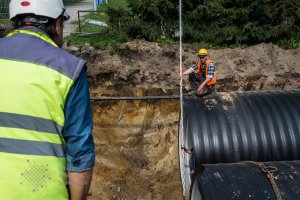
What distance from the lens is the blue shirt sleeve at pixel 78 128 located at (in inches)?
74.6

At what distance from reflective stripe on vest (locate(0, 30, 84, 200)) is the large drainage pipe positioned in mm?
4543

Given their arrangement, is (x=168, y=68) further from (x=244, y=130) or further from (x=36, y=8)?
(x=36, y=8)

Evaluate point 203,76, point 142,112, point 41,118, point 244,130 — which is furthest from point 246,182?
point 142,112

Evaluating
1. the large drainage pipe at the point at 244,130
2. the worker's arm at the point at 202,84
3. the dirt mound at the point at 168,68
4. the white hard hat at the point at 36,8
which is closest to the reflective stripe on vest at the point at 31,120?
the white hard hat at the point at 36,8

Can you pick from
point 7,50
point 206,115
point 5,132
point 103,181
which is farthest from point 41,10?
point 103,181

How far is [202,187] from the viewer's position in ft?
14.0

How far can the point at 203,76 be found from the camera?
Result: 862cm

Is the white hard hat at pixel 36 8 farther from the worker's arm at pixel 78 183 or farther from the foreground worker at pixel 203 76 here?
the foreground worker at pixel 203 76

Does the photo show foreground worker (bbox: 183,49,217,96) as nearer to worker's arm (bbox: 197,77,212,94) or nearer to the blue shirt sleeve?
worker's arm (bbox: 197,77,212,94)

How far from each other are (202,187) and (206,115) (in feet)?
7.83

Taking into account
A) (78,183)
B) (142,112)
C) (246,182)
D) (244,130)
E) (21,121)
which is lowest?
(142,112)

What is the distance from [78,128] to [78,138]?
5 centimetres

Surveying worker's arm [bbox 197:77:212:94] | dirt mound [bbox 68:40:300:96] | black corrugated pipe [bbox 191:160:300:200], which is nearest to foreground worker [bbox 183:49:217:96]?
worker's arm [bbox 197:77:212:94]

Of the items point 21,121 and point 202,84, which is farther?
point 202,84
